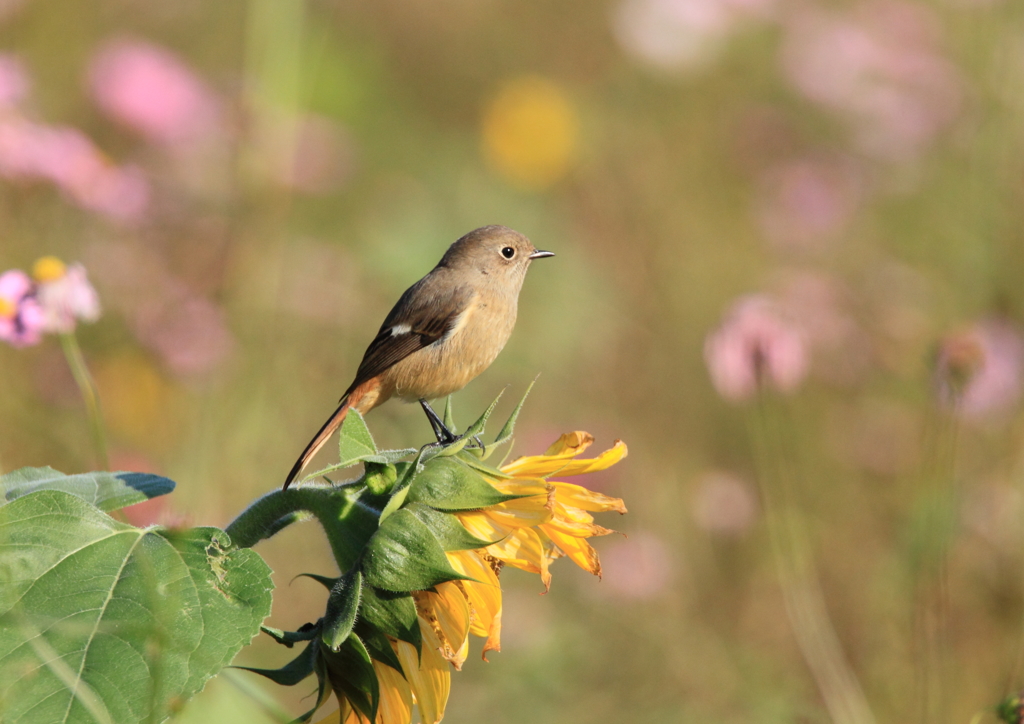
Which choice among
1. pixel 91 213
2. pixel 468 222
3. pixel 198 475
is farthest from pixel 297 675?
pixel 468 222

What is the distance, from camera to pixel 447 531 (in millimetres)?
1590

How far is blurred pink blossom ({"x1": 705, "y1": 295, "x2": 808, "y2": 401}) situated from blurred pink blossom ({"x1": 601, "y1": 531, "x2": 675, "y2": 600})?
108cm

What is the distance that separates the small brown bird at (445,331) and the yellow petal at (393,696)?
45.3 inches

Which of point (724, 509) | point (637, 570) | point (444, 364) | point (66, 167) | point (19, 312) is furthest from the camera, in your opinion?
point (724, 509)

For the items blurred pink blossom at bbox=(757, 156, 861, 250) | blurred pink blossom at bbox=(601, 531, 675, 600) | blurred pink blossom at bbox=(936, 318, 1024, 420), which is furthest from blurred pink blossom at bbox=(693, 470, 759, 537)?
blurred pink blossom at bbox=(757, 156, 861, 250)

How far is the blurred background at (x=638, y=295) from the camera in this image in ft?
13.5

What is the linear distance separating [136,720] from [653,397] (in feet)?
16.8

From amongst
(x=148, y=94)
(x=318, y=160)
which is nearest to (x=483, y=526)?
(x=148, y=94)

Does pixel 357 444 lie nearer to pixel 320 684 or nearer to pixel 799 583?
pixel 320 684

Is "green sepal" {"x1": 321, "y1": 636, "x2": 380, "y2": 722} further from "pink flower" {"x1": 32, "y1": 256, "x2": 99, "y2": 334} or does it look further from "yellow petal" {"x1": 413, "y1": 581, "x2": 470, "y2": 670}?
"pink flower" {"x1": 32, "y1": 256, "x2": 99, "y2": 334}

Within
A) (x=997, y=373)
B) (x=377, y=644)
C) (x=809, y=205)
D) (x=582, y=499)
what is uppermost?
(x=809, y=205)

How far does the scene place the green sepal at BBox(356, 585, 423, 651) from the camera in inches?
61.3

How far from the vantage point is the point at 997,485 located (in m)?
4.56

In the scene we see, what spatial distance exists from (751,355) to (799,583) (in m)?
1.12
